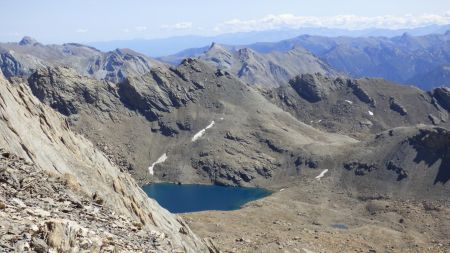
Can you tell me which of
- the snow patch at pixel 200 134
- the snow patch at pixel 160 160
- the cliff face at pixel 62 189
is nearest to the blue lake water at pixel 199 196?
the snow patch at pixel 160 160

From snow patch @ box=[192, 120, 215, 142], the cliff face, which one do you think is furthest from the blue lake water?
the cliff face

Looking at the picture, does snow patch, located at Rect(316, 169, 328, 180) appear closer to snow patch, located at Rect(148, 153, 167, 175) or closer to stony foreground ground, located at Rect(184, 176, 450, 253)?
stony foreground ground, located at Rect(184, 176, 450, 253)

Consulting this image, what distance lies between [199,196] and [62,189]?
131553mm

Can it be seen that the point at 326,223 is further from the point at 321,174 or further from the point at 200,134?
the point at 200,134

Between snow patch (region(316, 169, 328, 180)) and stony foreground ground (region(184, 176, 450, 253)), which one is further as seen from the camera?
snow patch (region(316, 169, 328, 180))

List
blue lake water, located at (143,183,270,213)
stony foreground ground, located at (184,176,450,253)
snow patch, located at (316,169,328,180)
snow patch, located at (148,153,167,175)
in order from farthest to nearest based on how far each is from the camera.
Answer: snow patch, located at (148,153,167,175), snow patch, located at (316,169,328,180), blue lake water, located at (143,183,270,213), stony foreground ground, located at (184,176,450,253)

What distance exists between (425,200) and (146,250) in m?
124

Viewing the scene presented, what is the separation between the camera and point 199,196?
159500mm

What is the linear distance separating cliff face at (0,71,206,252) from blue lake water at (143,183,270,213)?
8180 cm

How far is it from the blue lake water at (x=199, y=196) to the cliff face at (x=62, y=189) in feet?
268

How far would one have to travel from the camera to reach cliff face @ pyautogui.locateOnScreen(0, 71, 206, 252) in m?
21.6

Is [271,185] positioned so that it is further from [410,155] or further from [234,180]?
[410,155]

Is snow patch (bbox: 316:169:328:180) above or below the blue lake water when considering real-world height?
above

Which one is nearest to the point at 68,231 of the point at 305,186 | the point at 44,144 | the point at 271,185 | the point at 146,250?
the point at 146,250
